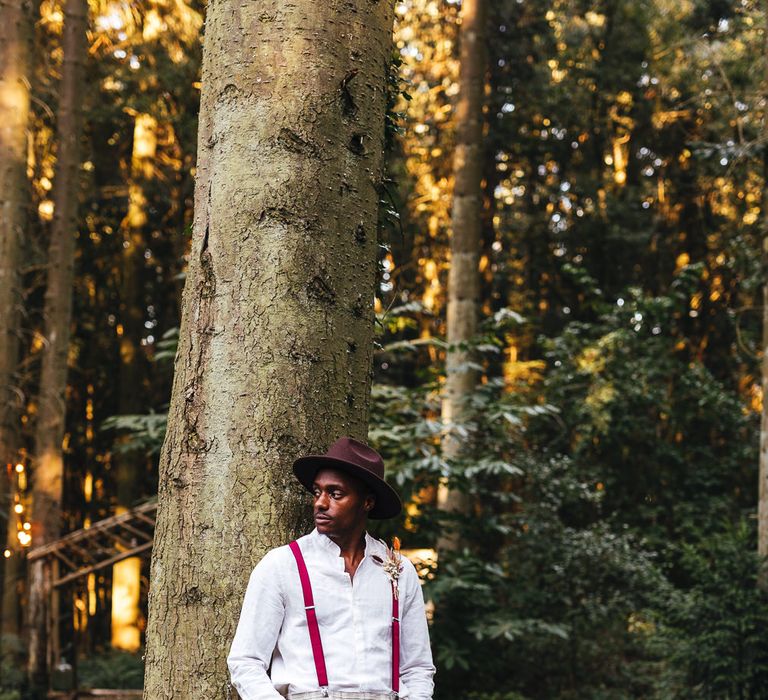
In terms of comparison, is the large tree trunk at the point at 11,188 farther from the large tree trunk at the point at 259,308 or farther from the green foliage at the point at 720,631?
the large tree trunk at the point at 259,308

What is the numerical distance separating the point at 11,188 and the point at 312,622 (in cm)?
948

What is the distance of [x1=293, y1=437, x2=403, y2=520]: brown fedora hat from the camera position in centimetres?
281

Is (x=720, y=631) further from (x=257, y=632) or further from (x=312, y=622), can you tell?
(x=257, y=632)

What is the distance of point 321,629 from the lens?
277 centimetres

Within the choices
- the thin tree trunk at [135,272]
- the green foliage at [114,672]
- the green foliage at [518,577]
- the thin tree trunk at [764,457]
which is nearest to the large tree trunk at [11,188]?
the green foliage at [114,672]

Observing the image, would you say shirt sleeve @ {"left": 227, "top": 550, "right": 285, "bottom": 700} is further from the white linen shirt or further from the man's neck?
the man's neck

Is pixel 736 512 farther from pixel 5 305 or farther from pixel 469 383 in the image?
pixel 5 305

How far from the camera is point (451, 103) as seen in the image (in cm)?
1836

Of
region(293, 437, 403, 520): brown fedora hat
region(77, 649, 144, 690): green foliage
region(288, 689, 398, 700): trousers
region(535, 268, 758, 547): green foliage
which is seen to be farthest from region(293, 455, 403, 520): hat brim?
region(535, 268, 758, 547): green foliage

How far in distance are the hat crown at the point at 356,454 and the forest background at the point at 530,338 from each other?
6.27 feet

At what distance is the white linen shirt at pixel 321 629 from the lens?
2.69 metres

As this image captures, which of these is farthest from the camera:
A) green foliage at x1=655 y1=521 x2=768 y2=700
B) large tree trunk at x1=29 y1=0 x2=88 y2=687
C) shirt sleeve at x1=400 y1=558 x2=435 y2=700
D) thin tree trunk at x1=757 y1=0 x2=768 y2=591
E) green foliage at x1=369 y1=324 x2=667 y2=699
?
large tree trunk at x1=29 y1=0 x2=88 y2=687

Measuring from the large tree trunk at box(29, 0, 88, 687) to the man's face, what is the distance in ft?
33.6

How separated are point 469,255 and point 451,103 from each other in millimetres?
7068
